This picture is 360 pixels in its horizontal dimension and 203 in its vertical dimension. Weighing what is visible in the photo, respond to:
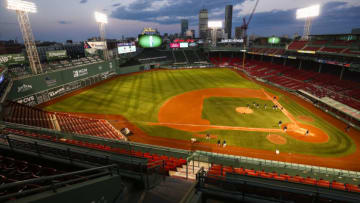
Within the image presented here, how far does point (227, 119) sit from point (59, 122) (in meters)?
21.5

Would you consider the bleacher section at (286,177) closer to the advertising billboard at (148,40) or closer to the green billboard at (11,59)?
the green billboard at (11,59)

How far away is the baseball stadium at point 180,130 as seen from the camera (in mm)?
5953

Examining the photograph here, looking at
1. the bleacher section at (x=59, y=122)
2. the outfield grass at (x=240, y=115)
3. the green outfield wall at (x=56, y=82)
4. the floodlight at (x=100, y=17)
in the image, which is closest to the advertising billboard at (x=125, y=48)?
the green outfield wall at (x=56, y=82)

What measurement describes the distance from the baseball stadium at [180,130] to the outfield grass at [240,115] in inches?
6.7

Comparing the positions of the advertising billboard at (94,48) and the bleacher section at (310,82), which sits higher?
the advertising billboard at (94,48)

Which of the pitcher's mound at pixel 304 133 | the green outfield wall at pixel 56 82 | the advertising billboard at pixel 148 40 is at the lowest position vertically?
the pitcher's mound at pixel 304 133

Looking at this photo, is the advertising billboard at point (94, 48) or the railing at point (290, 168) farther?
the advertising billboard at point (94, 48)

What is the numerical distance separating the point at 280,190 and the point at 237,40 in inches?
3187

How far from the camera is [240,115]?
26.8m

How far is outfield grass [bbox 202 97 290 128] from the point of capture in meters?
24.5

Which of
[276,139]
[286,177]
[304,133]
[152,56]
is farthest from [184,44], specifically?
[286,177]

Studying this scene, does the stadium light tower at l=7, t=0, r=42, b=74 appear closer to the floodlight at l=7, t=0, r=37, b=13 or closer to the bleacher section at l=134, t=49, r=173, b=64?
the floodlight at l=7, t=0, r=37, b=13

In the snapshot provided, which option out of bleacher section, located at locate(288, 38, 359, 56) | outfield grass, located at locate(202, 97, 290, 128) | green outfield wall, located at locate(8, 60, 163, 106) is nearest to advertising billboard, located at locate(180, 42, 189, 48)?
green outfield wall, located at locate(8, 60, 163, 106)

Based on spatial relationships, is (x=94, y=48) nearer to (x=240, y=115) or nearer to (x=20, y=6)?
(x=20, y=6)
